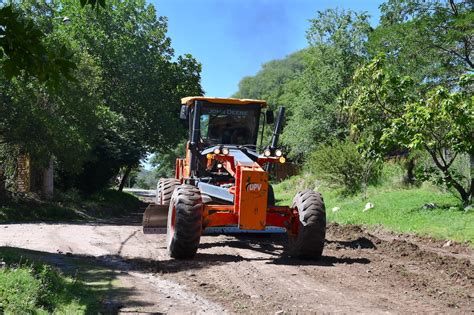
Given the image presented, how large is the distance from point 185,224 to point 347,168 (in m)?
12.9

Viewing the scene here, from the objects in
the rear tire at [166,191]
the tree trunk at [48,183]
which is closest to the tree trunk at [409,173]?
the rear tire at [166,191]

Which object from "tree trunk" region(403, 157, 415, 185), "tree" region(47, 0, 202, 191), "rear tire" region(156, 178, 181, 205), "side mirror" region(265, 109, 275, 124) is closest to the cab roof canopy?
"side mirror" region(265, 109, 275, 124)

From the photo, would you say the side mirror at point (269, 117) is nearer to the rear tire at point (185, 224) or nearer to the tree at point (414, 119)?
the rear tire at point (185, 224)

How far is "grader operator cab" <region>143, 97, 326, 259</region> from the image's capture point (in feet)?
30.2

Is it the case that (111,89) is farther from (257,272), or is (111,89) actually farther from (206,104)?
(257,272)

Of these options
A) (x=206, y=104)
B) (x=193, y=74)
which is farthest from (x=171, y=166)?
(x=206, y=104)

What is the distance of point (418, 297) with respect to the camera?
6.88 m

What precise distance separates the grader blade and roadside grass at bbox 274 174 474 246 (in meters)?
6.19

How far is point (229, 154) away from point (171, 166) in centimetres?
6391

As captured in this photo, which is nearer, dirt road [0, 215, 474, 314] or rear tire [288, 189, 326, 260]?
dirt road [0, 215, 474, 314]

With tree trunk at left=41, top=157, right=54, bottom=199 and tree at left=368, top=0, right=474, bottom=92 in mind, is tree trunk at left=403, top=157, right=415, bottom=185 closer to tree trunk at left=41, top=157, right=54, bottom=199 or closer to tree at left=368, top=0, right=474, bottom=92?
tree at left=368, top=0, right=474, bottom=92

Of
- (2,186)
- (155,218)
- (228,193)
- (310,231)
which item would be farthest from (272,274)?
(2,186)

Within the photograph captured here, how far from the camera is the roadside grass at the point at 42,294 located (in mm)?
5586

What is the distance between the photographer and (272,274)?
8.16m
